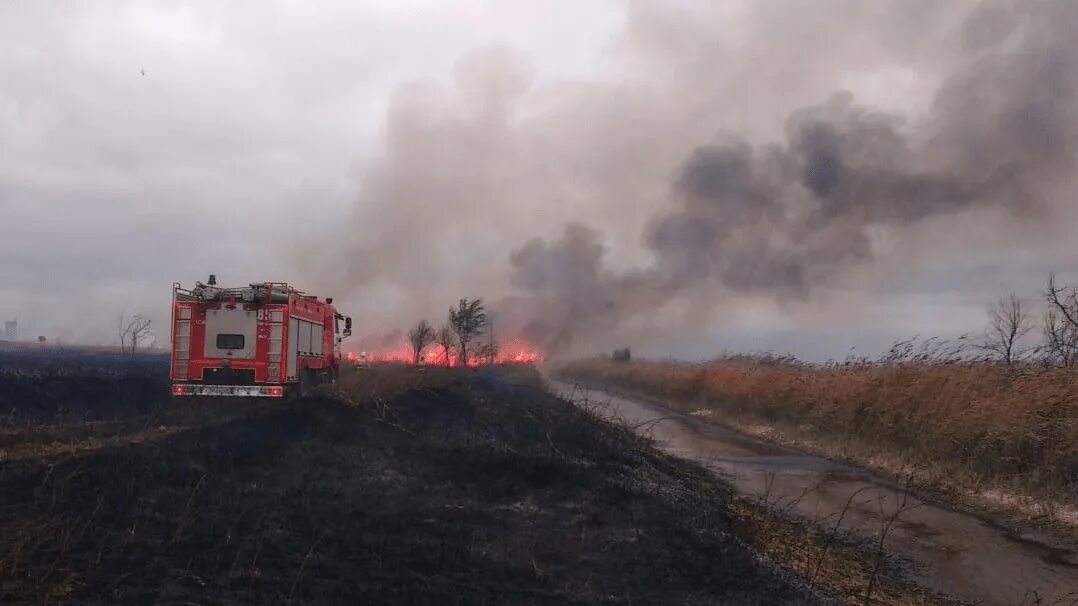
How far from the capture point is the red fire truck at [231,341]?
19484 mm

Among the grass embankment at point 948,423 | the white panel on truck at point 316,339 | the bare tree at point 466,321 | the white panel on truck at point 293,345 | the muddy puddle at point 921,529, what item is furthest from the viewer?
the bare tree at point 466,321

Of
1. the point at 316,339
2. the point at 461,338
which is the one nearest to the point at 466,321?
the point at 461,338

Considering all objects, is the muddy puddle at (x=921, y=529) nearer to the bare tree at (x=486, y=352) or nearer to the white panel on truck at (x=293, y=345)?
the white panel on truck at (x=293, y=345)

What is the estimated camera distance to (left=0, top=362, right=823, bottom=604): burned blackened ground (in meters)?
6.77

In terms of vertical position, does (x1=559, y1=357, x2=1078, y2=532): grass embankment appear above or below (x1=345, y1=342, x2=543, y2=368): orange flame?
below

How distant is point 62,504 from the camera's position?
8844 mm

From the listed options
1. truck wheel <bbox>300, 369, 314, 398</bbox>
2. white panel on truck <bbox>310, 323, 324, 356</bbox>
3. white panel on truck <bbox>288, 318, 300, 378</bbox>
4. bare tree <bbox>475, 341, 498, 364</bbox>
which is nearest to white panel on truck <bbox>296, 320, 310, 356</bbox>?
white panel on truck <bbox>288, 318, 300, 378</bbox>

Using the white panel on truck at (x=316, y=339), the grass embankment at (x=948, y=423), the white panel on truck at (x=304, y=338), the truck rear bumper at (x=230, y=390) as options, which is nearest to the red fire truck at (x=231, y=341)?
the truck rear bumper at (x=230, y=390)

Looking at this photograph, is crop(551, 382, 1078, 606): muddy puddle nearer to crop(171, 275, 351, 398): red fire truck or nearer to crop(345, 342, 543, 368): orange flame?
crop(171, 275, 351, 398): red fire truck

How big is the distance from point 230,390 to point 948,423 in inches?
668

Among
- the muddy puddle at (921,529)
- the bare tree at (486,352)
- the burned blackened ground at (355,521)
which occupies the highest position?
the bare tree at (486,352)

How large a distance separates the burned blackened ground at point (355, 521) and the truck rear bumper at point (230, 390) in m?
3.49

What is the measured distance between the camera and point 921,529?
39.4 feet

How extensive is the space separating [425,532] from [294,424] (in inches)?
303
